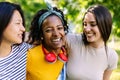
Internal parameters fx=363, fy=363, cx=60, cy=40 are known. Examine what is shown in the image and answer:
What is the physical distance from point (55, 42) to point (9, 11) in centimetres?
47

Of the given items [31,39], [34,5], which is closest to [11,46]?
[31,39]

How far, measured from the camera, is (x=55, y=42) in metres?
3.04

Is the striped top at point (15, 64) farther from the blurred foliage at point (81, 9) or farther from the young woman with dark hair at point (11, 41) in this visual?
the blurred foliage at point (81, 9)

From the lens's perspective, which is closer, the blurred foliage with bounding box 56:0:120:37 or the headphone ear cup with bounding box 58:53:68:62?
the headphone ear cup with bounding box 58:53:68:62

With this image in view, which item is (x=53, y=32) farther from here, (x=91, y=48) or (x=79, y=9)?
(x=79, y=9)

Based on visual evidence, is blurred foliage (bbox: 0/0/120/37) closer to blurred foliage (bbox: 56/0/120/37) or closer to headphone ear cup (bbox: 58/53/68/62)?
blurred foliage (bbox: 56/0/120/37)

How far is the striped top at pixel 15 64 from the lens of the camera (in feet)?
9.36

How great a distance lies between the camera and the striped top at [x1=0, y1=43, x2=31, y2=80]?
285cm

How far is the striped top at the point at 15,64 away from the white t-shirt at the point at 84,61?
495 millimetres

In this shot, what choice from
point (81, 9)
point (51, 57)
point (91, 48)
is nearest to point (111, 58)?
point (91, 48)

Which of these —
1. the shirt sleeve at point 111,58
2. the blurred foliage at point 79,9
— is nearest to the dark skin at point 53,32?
the shirt sleeve at point 111,58

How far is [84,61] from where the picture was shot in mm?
3361

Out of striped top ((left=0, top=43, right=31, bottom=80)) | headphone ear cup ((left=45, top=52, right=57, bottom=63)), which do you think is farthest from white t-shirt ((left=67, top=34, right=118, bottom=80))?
striped top ((left=0, top=43, right=31, bottom=80))

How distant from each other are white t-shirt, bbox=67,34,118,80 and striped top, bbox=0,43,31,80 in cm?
49
